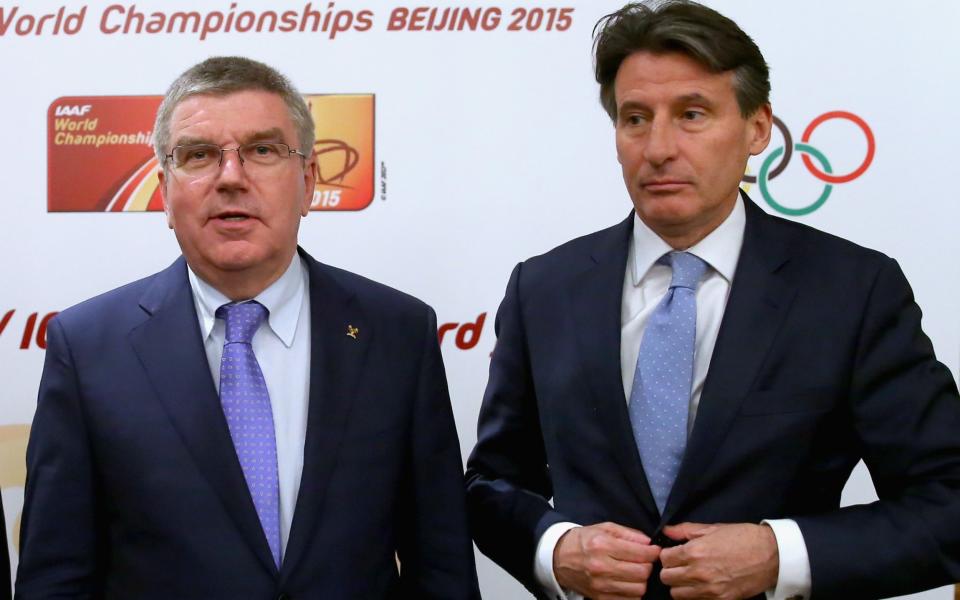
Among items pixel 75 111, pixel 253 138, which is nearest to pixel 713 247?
pixel 253 138

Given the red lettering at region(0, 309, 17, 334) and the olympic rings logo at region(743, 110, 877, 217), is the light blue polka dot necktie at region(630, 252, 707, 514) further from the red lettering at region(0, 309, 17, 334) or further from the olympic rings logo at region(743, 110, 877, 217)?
the red lettering at region(0, 309, 17, 334)

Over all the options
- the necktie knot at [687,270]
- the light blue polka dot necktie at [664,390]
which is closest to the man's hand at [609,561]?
the light blue polka dot necktie at [664,390]

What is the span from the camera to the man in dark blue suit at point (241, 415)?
71.1 inches

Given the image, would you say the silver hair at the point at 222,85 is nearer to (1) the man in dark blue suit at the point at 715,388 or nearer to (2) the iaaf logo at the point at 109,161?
(1) the man in dark blue suit at the point at 715,388

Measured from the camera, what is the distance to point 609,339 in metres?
1.90

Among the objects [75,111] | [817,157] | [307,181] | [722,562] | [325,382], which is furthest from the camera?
[75,111]

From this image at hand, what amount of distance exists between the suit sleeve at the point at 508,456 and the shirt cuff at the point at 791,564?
A: 418 millimetres

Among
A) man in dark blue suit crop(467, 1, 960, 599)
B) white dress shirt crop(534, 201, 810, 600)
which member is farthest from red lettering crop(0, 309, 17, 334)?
white dress shirt crop(534, 201, 810, 600)

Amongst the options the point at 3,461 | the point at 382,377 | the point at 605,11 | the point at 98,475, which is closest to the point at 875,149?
the point at 605,11

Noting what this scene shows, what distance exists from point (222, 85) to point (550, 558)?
3.28 ft

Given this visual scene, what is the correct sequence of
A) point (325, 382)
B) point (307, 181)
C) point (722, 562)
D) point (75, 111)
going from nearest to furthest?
point (722, 562), point (325, 382), point (307, 181), point (75, 111)

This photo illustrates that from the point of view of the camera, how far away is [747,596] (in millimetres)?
1750

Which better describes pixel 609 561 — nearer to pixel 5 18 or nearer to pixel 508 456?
pixel 508 456

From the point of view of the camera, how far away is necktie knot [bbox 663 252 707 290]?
1.91 m
